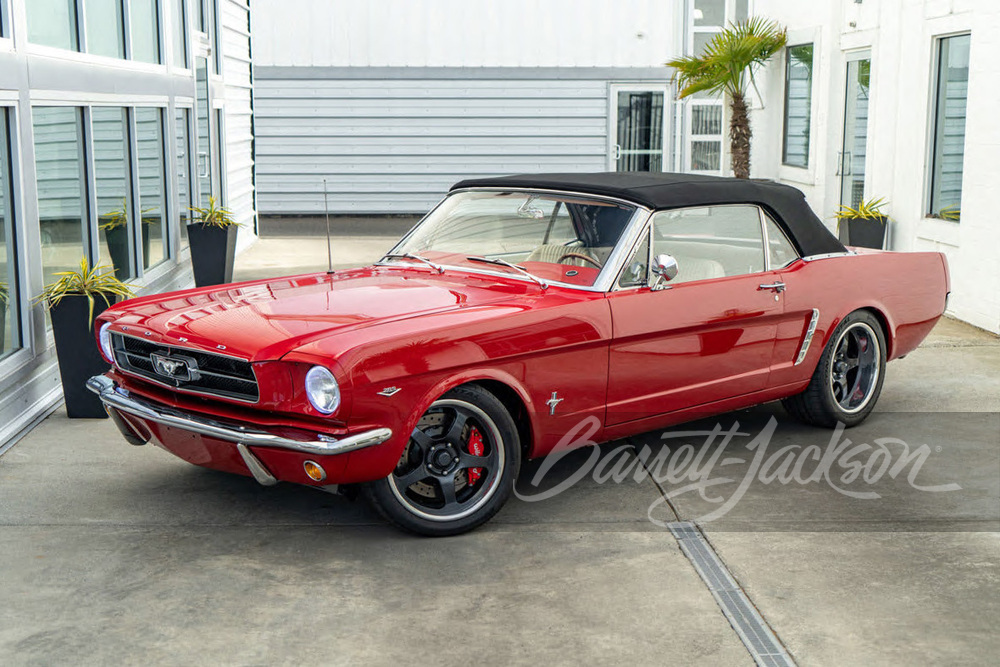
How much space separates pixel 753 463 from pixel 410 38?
600 inches

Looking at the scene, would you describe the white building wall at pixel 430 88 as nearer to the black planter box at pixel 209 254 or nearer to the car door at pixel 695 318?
the black planter box at pixel 209 254

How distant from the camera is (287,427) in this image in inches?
175

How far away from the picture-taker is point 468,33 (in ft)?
65.1

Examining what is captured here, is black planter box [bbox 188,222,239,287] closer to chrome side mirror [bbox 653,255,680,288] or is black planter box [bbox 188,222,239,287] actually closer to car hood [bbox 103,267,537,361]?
car hood [bbox 103,267,537,361]

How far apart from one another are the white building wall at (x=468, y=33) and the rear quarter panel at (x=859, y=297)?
44.7 feet

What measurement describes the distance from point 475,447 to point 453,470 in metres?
0.13

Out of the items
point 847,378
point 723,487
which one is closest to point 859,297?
point 847,378

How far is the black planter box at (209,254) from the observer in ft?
38.9

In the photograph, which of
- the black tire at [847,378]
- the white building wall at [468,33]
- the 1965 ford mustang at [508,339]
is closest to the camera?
the 1965 ford mustang at [508,339]

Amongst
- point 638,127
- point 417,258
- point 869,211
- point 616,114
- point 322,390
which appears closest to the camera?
point 322,390

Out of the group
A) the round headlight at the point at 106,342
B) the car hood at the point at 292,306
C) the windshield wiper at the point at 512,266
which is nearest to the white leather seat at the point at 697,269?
the windshield wiper at the point at 512,266

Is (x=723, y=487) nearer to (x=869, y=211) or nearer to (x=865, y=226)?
(x=865, y=226)

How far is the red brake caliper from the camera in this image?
482 centimetres

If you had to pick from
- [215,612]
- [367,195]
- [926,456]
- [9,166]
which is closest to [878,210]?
[926,456]
